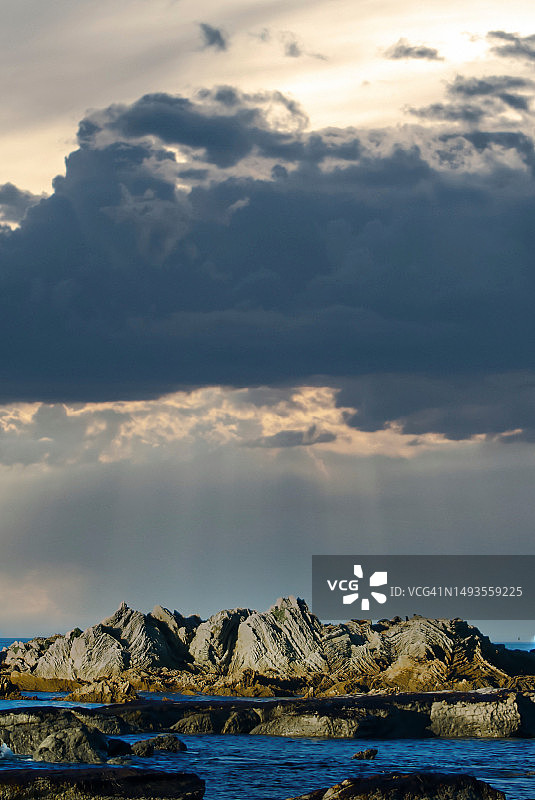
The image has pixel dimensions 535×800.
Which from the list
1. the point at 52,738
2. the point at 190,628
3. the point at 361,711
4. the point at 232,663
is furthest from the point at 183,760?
the point at 190,628

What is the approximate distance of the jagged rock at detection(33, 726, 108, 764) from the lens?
129 feet

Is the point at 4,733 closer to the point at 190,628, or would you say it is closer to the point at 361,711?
the point at 361,711

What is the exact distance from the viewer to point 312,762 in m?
42.3

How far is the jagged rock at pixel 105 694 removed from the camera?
67375mm

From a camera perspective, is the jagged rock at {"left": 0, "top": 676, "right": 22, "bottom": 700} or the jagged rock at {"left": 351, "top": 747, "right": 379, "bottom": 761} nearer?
the jagged rock at {"left": 351, "top": 747, "right": 379, "bottom": 761}

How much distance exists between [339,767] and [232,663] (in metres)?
44.6

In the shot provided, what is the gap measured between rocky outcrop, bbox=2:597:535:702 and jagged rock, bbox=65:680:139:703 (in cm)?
844

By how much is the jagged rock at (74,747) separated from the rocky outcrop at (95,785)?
7.80m

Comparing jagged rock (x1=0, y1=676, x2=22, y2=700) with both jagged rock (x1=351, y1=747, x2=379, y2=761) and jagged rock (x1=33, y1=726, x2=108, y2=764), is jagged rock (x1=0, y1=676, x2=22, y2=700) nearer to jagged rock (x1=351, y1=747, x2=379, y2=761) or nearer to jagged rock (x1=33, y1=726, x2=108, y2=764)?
jagged rock (x1=33, y1=726, x2=108, y2=764)

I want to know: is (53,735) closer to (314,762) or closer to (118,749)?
(118,749)

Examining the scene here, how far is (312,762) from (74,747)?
10763 mm

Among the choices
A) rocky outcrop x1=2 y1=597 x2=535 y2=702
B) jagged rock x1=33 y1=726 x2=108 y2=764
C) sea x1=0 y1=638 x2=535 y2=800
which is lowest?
sea x1=0 y1=638 x2=535 y2=800

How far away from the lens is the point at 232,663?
83812mm

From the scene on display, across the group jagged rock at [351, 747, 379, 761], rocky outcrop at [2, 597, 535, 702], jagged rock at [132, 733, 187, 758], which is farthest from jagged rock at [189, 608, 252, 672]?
jagged rock at [351, 747, 379, 761]
